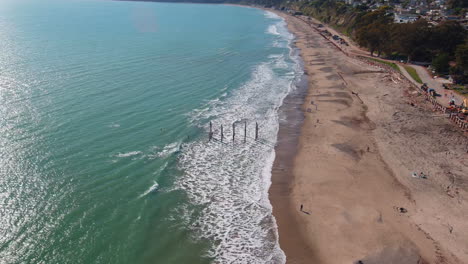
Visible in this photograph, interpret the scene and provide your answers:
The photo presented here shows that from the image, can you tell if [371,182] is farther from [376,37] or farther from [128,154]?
[376,37]

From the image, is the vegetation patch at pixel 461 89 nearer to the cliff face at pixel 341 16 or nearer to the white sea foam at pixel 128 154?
the white sea foam at pixel 128 154

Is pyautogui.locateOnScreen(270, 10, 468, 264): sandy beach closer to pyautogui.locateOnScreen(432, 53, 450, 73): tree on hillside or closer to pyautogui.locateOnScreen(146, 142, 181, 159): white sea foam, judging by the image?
pyautogui.locateOnScreen(432, 53, 450, 73): tree on hillside

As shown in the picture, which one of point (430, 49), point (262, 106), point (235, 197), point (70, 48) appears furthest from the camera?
point (70, 48)

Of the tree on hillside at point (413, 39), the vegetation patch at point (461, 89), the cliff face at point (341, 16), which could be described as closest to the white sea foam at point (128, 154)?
the vegetation patch at point (461, 89)

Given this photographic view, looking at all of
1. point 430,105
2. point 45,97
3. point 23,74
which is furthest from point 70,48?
point 430,105

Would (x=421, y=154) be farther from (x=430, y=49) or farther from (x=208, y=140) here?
(x=430, y=49)

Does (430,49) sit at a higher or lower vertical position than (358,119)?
higher
